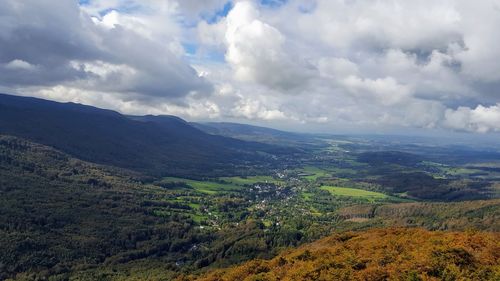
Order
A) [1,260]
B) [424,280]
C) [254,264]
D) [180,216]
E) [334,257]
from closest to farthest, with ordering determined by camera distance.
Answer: [424,280] < [334,257] < [254,264] < [1,260] < [180,216]

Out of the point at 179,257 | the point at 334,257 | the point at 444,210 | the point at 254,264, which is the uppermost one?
the point at 334,257

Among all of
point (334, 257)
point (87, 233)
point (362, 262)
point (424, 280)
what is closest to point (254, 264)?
point (334, 257)

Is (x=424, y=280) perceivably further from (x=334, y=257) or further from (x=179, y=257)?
(x=179, y=257)

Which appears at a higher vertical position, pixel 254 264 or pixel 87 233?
pixel 254 264

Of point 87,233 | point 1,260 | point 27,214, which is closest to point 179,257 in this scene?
point 87,233

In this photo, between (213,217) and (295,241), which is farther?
(213,217)

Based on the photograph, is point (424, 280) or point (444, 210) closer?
point (424, 280)

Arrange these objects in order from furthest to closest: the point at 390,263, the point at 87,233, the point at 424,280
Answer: the point at 87,233, the point at 390,263, the point at 424,280

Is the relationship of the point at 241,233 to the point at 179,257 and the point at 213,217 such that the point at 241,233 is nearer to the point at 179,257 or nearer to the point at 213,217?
the point at 179,257

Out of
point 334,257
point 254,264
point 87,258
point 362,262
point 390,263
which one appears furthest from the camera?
point 87,258
